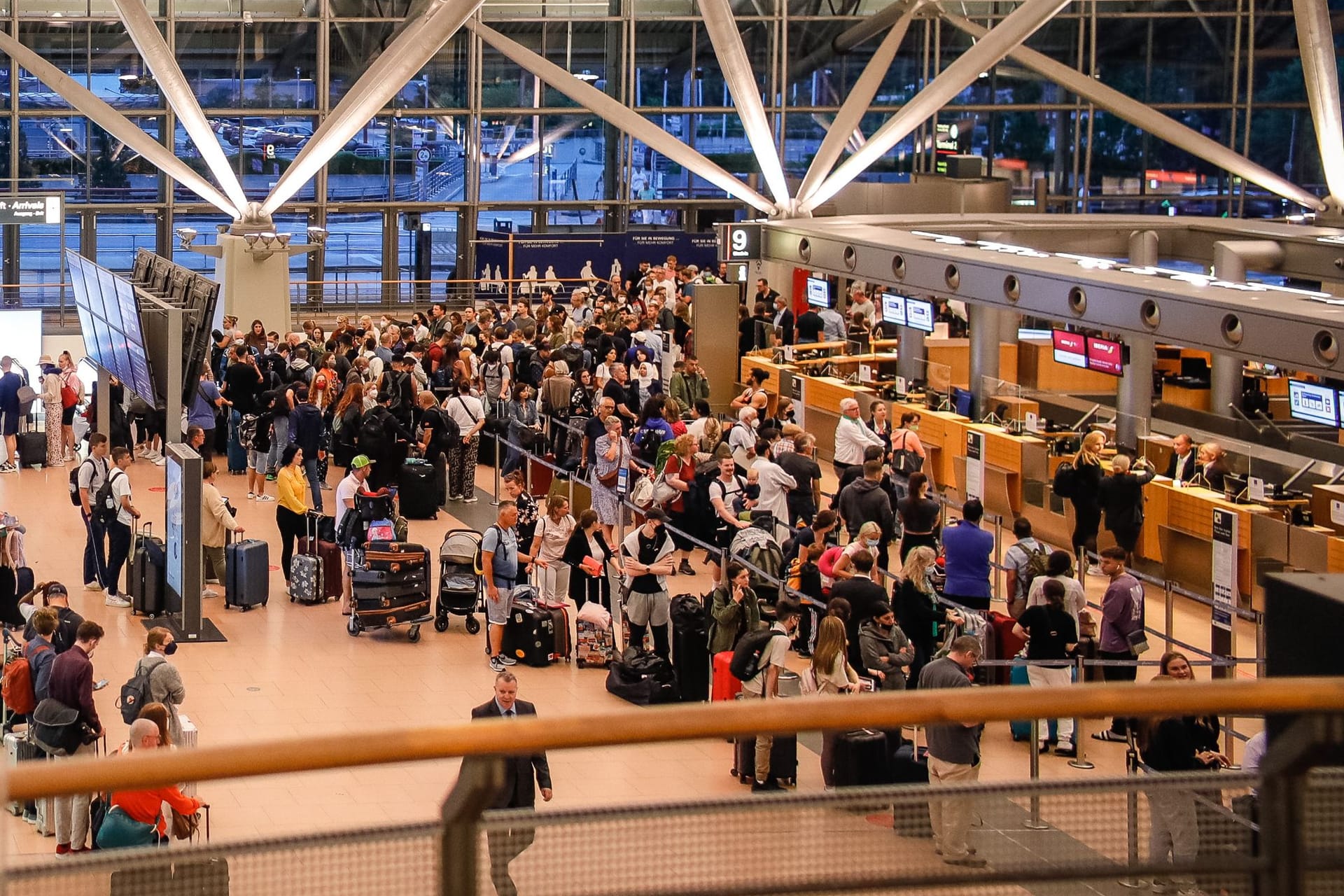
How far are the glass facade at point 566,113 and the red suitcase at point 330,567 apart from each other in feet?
66.1

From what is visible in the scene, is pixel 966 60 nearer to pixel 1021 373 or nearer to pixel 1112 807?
pixel 1021 373

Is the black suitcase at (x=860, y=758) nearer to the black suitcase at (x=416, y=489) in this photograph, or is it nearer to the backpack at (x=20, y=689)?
the backpack at (x=20, y=689)

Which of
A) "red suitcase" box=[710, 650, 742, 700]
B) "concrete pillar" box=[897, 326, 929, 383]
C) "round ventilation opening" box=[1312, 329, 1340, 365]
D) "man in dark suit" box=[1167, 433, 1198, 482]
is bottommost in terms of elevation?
"red suitcase" box=[710, 650, 742, 700]

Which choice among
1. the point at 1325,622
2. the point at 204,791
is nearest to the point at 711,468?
the point at 204,791

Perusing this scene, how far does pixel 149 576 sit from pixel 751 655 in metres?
5.97

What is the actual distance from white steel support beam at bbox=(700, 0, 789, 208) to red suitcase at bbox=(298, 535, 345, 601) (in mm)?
13895

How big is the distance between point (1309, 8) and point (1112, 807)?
2642 cm

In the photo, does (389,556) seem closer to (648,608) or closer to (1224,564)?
(648,608)

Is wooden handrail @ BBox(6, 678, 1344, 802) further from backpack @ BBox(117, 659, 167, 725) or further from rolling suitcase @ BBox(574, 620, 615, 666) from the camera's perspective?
rolling suitcase @ BBox(574, 620, 615, 666)

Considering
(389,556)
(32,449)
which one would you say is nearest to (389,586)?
(389,556)

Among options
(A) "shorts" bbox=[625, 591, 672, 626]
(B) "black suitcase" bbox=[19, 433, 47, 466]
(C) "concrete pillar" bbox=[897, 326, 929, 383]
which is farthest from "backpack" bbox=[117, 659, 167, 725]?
(C) "concrete pillar" bbox=[897, 326, 929, 383]

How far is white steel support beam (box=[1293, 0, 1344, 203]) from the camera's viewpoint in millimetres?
26891

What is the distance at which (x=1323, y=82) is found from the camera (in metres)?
27.2

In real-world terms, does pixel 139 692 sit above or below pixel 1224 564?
below
